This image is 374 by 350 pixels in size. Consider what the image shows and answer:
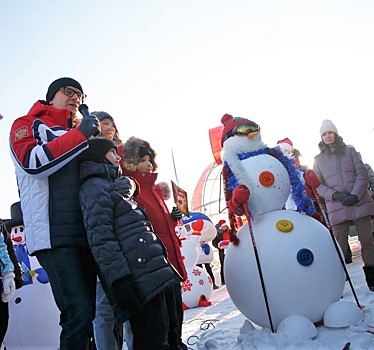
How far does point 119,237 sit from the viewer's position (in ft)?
6.36

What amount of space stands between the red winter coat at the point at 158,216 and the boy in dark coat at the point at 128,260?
781 millimetres

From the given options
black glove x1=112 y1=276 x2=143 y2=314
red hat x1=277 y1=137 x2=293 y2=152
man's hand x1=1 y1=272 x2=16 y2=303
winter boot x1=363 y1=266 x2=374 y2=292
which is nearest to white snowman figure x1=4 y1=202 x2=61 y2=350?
man's hand x1=1 y1=272 x2=16 y2=303

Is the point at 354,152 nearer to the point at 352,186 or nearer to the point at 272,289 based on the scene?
the point at 352,186

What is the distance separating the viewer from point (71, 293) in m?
1.86

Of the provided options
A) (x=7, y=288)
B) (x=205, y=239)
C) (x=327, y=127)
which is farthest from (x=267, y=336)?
(x=205, y=239)

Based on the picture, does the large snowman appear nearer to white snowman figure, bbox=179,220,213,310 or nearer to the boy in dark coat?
white snowman figure, bbox=179,220,213,310

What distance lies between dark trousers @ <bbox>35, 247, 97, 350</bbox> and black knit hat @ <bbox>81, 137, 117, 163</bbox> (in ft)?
1.62

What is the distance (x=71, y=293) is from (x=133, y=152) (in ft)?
4.22

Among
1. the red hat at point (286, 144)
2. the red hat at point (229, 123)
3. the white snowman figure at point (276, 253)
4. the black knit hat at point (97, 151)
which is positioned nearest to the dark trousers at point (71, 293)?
the black knit hat at point (97, 151)

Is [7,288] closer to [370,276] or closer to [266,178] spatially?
[266,178]

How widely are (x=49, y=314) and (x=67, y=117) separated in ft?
5.87

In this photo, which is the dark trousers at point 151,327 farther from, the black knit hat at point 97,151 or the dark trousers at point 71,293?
the black knit hat at point 97,151

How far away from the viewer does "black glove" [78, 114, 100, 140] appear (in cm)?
200

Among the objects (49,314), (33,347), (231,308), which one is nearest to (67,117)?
(49,314)
